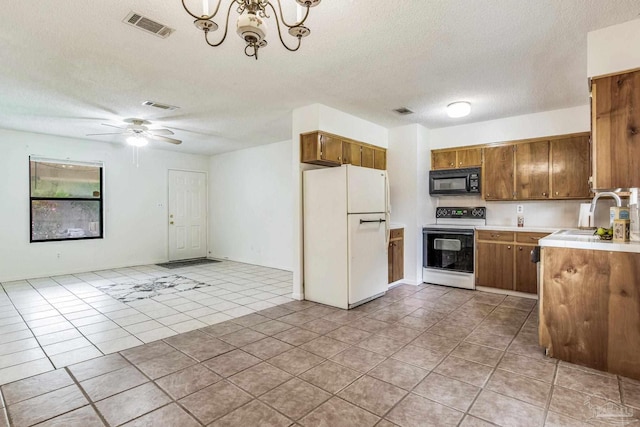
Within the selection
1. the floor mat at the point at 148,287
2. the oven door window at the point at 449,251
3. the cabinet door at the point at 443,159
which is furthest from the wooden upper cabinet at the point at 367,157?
the floor mat at the point at 148,287

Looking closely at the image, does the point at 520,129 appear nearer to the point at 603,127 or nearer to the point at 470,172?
the point at 470,172

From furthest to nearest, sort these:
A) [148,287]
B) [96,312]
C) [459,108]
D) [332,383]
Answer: [148,287]
[459,108]
[96,312]
[332,383]

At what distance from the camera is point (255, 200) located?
7.08 metres

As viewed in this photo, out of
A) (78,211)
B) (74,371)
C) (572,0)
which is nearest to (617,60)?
(572,0)

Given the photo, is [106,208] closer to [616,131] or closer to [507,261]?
[507,261]

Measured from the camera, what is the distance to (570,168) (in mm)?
4328

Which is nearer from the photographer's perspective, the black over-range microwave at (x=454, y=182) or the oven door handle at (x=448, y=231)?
the oven door handle at (x=448, y=231)

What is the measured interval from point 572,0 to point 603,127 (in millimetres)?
920

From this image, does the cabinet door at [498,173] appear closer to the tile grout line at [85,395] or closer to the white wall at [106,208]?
the tile grout line at [85,395]

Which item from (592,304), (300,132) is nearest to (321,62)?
(300,132)

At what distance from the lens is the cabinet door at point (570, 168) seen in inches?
167

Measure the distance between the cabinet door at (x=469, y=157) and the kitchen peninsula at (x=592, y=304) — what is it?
2.55 meters

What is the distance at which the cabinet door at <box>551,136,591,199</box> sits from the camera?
4.24m

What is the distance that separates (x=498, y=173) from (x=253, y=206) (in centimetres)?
472
